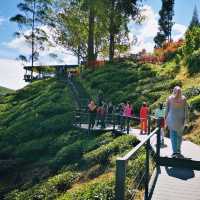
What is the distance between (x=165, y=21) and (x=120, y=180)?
9856 cm

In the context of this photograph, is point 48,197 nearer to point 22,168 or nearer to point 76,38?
point 22,168

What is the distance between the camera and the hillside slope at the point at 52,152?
68.1ft

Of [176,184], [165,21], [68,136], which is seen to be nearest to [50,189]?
[68,136]

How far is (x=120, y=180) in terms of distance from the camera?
635 centimetres

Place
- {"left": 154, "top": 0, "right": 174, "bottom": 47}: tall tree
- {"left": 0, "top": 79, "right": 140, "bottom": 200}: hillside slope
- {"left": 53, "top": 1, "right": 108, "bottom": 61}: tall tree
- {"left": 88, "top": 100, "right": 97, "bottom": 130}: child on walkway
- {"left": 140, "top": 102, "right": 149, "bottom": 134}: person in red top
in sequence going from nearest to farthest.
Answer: {"left": 0, "top": 79, "right": 140, "bottom": 200}: hillside slope → {"left": 140, "top": 102, "right": 149, "bottom": 134}: person in red top → {"left": 88, "top": 100, "right": 97, "bottom": 130}: child on walkway → {"left": 53, "top": 1, "right": 108, "bottom": 61}: tall tree → {"left": 154, "top": 0, "right": 174, "bottom": 47}: tall tree

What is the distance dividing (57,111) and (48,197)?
19.3m

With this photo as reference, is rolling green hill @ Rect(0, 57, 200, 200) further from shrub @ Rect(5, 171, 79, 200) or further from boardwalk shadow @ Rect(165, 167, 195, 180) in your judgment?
boardwalk shadow @ Rect(165, 167, 195, 180)

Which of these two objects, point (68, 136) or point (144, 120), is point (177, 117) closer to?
point (144, 120)

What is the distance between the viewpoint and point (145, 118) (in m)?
25.4

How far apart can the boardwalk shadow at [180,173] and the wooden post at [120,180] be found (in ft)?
18.6

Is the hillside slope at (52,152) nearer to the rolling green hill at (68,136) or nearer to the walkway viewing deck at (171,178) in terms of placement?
the rolling green hill at (68,136)

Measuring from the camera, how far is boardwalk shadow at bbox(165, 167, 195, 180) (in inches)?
468

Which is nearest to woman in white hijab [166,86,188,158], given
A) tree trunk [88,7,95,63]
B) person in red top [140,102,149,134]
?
person in red top [140,102,149,134]

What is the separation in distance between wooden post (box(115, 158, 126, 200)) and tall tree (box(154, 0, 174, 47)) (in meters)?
95.9
